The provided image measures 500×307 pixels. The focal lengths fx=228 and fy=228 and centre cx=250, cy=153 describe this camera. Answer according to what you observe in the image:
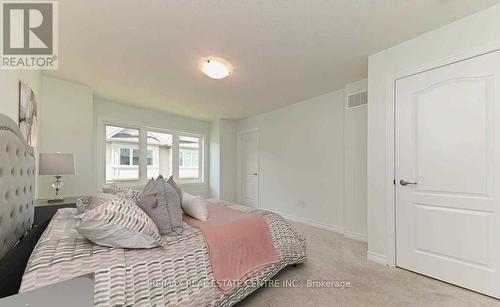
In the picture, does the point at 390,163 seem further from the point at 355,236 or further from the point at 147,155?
the point at 147,155

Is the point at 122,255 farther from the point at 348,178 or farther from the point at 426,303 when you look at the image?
the point at 348,178

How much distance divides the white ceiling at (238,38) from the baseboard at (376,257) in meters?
2.27

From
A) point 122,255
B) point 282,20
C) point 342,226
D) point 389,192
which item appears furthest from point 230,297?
point 342,226

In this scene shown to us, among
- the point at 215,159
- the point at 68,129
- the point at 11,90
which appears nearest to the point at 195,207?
the point at 11,90

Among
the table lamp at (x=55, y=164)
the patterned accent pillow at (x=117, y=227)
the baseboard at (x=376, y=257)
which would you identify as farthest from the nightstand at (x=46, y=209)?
the baseboard at (x=376, y=257)

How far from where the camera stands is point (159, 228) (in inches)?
64.1

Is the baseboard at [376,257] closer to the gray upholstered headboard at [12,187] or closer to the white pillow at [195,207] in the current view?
the white pillow at [195,207]

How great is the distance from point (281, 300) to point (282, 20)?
2.34 m

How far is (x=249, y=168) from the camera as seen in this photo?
581cm

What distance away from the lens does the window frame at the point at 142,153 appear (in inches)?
169

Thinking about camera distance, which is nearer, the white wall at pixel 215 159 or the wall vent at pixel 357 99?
the wall vent at pixel 357 99

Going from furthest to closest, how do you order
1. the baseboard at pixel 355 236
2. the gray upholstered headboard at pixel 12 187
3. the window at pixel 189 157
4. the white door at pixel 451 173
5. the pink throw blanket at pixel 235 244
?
the window at pixel 189 157, the baseboard at pixel 355 236, the white door at pixel 451 173, the pink throw blanket at pixel 235 244, the gray upholstered headboard at pixel 12 187

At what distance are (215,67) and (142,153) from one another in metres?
3.05

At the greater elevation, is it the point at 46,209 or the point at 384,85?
the point at 384,85
